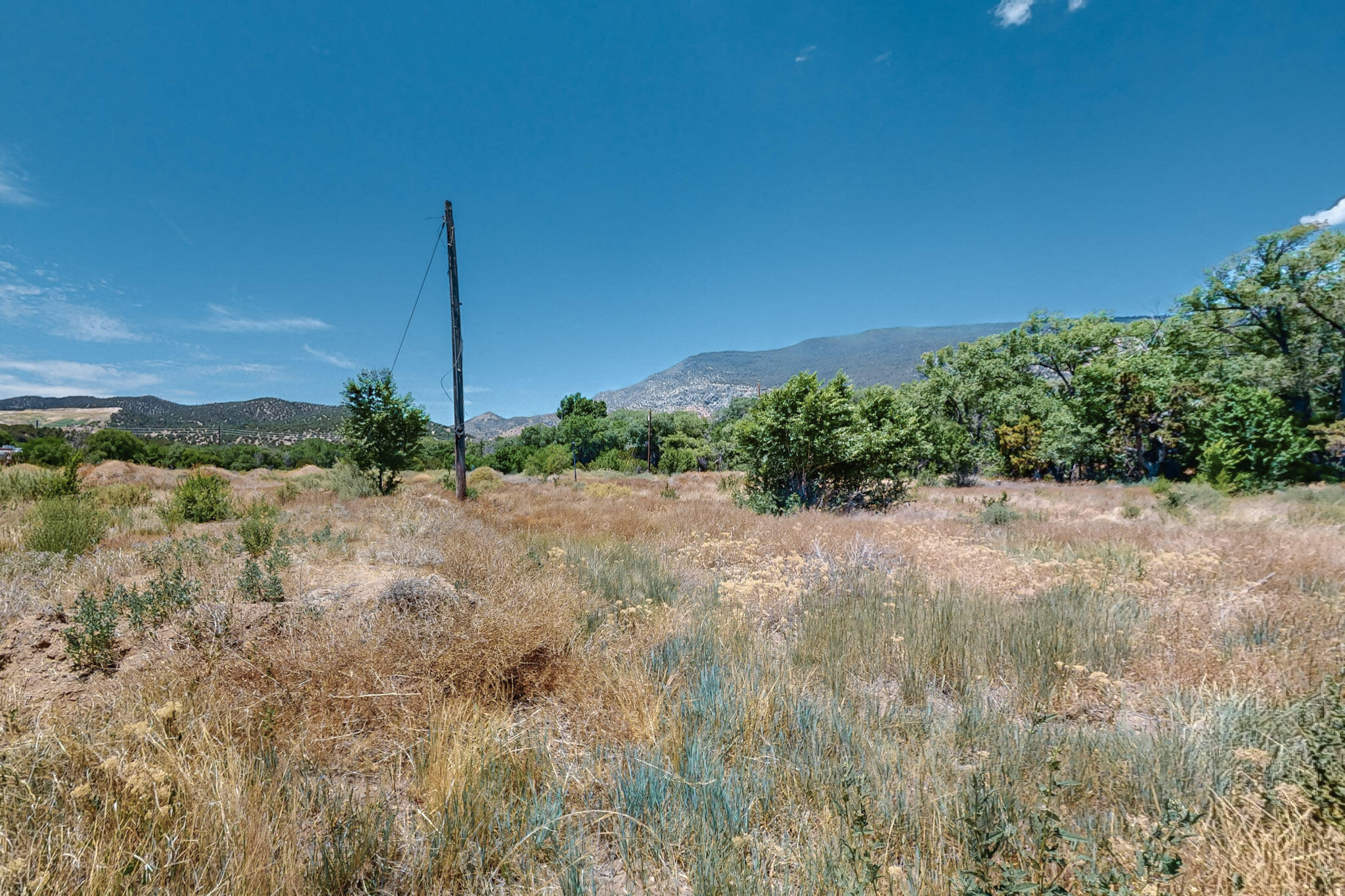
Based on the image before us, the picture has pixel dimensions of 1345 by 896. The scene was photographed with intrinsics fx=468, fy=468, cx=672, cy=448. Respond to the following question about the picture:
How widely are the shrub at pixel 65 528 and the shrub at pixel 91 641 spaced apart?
3.99 m

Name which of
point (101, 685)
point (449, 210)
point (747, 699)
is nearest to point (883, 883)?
point (747, 699)

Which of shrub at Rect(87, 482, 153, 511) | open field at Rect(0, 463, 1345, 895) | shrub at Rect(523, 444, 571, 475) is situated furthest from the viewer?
shrub at Rect(523, 444, 571, 475)

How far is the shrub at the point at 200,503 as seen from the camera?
9.55m

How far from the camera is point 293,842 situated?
1746 millimetres

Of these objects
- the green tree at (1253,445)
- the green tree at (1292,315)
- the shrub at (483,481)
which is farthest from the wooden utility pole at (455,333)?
the green tree at (1292,315)

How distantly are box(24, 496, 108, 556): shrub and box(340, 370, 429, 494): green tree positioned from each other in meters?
9.67

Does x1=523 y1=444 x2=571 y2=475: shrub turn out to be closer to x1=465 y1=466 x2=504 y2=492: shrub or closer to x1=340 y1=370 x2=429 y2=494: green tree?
x1=465 y1=466 x2=504 y2=492: shrub

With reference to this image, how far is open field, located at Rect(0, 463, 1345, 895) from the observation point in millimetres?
1720

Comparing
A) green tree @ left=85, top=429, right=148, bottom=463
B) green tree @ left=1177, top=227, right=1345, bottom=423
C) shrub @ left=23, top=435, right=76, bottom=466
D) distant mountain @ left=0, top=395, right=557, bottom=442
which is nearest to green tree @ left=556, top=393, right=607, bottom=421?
distant mountain @ left=0, top=395, right=557, bottom=442

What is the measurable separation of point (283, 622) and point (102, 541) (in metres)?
5.90

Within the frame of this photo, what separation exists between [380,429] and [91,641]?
16.3 m

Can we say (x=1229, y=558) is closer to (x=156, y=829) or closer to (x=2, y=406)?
(x=156, y=829)

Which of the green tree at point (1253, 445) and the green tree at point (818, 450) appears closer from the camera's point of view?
the green tree at point (818, 450)

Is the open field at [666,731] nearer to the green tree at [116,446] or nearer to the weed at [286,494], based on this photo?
the weed at [286,494]
